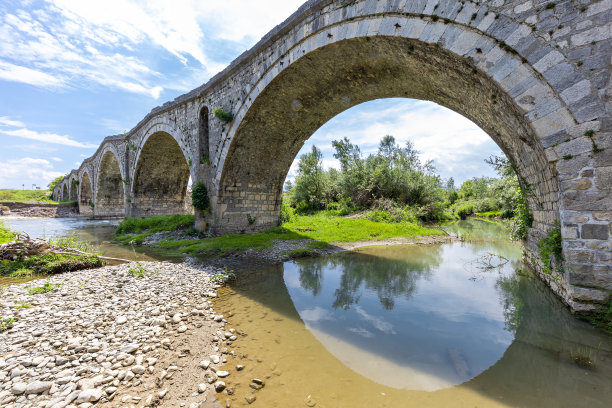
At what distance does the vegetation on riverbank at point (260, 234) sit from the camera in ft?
29.7

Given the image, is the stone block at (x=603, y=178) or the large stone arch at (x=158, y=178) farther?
the large stone arch at (x=158, y=178)

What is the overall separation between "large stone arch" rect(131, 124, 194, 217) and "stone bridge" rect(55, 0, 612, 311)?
4.52 metres

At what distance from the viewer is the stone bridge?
3633 mm

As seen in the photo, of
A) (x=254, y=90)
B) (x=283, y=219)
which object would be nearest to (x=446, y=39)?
(x=254, y=90)

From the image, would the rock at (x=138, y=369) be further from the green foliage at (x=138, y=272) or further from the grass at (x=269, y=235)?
the grass at (x=269, y=235)

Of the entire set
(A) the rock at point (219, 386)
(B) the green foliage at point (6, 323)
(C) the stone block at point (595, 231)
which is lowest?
(A) the rock at point (219, 386)

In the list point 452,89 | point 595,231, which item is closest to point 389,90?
point 452,89

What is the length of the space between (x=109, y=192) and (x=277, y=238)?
1035 inches

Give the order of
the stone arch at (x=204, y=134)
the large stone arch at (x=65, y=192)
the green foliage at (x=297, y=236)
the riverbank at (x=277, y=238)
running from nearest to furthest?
the riverbank at (x=277, y=238) < the green foliage at (x=297, y=236) < the stone arch at (x=204, y=134) < the large stone arch at (x=65, y=192)

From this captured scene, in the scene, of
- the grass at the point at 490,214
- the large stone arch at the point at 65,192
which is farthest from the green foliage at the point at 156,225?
the large stone arch at the point at 65,192

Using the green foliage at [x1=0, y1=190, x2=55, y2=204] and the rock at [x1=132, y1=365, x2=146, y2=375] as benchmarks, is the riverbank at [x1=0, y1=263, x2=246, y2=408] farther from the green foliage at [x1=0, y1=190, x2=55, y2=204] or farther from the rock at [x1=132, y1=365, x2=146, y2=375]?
the green foliage at [x1=0, y1=190, x2=55, y2=204]

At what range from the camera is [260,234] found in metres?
10.9

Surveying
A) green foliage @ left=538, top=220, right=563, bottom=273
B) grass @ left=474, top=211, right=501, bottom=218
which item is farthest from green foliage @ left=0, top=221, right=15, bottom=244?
grass @ left=474, top=211, right=501, bottom=218

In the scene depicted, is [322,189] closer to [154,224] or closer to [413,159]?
[413,159]
